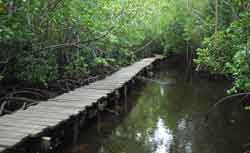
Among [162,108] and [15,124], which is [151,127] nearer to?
[162,108]

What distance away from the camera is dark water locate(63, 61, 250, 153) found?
8961 mm

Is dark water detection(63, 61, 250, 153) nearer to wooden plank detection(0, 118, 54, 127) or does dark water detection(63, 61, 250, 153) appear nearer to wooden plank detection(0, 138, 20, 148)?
wooden plank detection(0, 118, 54, 127)

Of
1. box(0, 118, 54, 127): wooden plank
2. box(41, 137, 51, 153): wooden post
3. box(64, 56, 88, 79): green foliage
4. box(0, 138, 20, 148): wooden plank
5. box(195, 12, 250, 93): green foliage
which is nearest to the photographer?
box(0, 138, 20, 148): wooden plank

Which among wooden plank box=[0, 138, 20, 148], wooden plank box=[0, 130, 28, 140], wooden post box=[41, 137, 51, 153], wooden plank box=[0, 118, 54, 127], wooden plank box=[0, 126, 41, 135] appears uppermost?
wooden plank box=[0, 138, 20, 148]

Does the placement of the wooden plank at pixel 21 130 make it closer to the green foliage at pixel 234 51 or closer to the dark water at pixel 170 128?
the dark water at pixel 170 128

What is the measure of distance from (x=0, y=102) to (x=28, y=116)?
7.18ft

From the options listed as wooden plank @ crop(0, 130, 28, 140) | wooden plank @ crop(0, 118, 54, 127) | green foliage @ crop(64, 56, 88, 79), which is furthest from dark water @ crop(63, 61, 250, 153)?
wooden plank @ crop(0, 130, 28, 140)

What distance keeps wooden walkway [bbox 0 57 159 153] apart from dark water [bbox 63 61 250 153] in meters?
0.89

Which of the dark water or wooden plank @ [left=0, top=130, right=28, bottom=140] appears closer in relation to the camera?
wooden plank @ [left=0, top=130, right=28, bottom=140]

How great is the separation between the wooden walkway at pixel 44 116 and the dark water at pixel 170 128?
0.89m

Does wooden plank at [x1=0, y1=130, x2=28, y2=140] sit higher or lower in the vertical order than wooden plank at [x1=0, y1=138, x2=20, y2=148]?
lower

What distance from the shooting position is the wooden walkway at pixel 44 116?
632 centimetres

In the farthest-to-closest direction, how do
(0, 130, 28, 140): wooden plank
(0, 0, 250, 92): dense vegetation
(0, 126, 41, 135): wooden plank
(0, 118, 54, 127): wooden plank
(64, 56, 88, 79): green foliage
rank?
(64, 56, 88, 79): green foliage < (0, 0, 250, 92): dense vegetation < (0, 118, 54, 127): wooden plank < (0, 126, 41, 135): wooden plank < (0, 130, 28, 140): wooden plank

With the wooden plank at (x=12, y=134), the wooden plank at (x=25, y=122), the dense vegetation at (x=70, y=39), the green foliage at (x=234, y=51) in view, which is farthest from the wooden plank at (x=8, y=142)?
the green foliage at (x=234, y=51)
